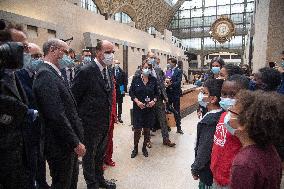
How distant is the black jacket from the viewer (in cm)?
206

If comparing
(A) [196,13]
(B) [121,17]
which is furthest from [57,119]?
(A) [196,13]

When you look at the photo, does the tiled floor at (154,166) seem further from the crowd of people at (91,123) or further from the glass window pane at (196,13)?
the glass window pane at (196,13)

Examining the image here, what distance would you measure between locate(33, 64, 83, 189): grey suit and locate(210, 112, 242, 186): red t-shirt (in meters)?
1.14

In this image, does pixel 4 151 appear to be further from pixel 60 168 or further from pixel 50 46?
pixel 50 46

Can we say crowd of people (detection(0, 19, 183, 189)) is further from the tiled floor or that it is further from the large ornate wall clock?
the large ornate wall clock

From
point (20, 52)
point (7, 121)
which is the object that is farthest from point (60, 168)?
point (20, 52)

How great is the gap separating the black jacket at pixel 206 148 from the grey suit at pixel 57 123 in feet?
3.23

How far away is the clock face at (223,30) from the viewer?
35.1 feet

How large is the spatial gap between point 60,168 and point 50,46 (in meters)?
1.05

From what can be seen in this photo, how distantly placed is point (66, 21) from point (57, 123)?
320 inches

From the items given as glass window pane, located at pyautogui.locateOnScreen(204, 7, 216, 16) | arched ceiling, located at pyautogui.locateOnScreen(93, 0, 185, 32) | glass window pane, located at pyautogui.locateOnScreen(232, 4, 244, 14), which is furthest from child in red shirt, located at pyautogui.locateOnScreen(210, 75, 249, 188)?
glass window pane, located at pyautogui.locateOnScreen(204, 7, 216, 16)

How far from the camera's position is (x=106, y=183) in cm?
336

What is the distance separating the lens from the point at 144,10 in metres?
26.2

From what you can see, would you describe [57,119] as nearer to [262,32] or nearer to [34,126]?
[34,126]
